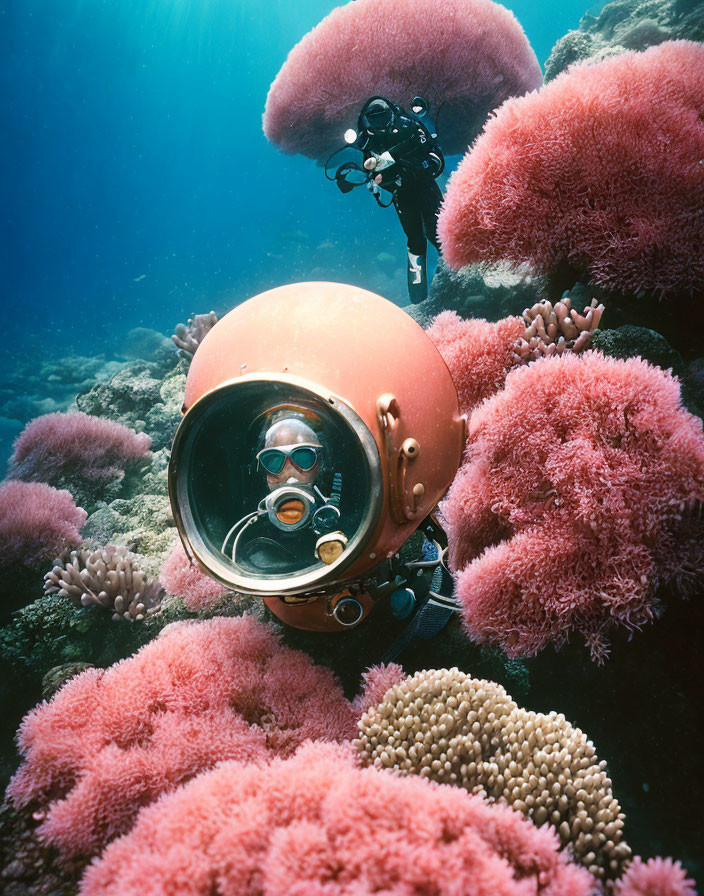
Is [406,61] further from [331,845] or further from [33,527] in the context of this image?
[331,845]

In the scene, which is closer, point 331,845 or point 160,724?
point 331,845

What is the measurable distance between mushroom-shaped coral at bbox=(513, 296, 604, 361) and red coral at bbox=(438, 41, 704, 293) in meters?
0.21

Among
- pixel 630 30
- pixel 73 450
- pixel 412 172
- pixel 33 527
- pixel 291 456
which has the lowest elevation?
pixel 33 527

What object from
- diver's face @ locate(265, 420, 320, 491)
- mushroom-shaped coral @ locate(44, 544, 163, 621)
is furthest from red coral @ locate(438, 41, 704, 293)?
mushroom-shaped coral @ locate(44, 544, 163, 621)

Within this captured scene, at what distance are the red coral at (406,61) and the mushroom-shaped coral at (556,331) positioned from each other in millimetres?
3922

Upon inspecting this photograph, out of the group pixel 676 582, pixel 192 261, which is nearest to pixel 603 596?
pixel 676 582

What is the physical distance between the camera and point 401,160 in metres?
4.33

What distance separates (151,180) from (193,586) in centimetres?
6878

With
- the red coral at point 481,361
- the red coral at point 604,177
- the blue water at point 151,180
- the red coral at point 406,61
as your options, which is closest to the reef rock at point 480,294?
the red coral at point 481,361

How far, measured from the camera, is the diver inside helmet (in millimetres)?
1595

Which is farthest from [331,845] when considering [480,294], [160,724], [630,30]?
[630,30]

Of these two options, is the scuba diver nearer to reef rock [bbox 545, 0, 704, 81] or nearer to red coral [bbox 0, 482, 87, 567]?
reef rock [bbox 545, 0, 704, 81]

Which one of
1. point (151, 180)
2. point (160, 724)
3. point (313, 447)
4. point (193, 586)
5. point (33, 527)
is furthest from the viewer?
point (151, 180)

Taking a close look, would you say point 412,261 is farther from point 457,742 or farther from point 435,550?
point 457,742
